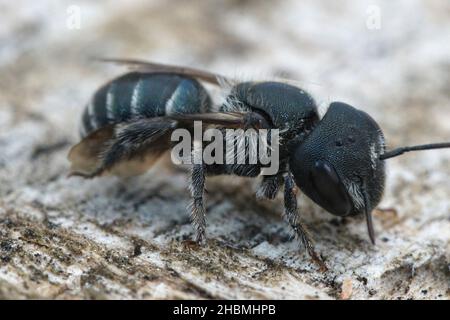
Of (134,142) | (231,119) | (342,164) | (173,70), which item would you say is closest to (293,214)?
(342,164)

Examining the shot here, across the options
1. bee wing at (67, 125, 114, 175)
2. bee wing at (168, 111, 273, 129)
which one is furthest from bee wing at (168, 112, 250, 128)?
bee wing at (67, 125, 114, 175)

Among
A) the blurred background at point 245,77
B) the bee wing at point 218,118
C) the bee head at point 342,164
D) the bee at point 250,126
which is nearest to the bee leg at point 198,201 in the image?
the bee at point 250,126

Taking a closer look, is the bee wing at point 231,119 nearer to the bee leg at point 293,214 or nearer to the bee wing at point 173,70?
the bee leg at point 293,214

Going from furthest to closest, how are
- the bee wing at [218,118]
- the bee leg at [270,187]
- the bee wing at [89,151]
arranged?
the bee wing at [89,151] < the bee leg at [270,187] < the bee wing at [218,118]

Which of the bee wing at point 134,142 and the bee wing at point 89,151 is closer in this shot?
the bee wing at point 134,142

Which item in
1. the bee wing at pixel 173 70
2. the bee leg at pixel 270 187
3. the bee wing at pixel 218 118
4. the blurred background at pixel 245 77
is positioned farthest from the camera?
the bee wing at pixel 173 70
